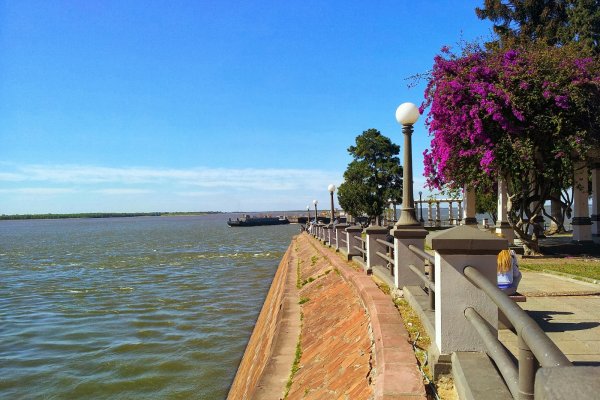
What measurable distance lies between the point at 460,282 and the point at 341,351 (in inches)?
94.7

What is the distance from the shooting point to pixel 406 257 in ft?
22.0

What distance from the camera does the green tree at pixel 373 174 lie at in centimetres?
4212

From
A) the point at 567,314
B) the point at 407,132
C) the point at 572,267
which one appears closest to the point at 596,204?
the point at 572,267

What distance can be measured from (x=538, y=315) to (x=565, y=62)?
29.0 ft

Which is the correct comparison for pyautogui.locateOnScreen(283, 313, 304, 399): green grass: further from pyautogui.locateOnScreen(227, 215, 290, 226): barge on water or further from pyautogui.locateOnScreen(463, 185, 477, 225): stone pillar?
pyautogui.locateOnScreen(227, 215, 290, 226): barge on water

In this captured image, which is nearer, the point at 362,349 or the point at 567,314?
the point at 362,349

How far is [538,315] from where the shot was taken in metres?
5.88

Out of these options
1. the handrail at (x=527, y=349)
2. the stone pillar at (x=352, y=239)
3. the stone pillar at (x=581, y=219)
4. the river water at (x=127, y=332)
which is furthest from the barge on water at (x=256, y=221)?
the handrail at (x=527, y=349)

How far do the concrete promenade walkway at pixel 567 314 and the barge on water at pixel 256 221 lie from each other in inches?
3583

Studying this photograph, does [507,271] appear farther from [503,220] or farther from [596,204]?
[596,204]

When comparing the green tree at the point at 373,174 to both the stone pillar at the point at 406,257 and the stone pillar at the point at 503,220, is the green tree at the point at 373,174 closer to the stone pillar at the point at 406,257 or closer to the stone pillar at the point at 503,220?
the stone pillar at the point at 503,220

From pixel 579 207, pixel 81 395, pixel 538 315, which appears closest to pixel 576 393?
pixel 538 315

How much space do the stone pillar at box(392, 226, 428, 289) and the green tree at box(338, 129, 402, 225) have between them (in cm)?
3488

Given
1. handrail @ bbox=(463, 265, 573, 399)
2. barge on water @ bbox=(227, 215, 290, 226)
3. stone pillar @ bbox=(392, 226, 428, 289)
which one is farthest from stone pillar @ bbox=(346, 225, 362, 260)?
barge on water @ bbox=(227, 215, 290, 226)
